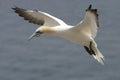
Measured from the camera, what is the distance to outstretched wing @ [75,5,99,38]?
1505 cm

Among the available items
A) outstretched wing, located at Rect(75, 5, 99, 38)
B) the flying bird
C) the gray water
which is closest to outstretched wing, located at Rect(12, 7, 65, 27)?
the flying bird

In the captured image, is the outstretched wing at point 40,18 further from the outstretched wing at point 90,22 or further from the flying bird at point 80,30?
the outstretched wing at point 90,22

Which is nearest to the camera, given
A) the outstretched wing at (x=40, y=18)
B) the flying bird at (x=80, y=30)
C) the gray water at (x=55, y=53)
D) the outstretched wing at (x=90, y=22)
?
the outstretched wing at (x=90, y=22)

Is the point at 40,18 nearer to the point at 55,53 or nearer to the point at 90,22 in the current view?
the point at 90,22

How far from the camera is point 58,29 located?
15828mm

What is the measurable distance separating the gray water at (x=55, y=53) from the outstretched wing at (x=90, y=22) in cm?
1527

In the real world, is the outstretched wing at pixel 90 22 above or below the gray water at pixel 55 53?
below

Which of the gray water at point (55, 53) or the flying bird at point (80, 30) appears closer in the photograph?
the flying bird at point (80, 30)

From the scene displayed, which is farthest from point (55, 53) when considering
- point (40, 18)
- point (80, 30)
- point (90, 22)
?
point (90, 22)

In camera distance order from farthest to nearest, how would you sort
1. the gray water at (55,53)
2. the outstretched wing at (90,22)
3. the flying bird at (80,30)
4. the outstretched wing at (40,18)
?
the gray water at (55,53)
the outstretched wing at (40,18)
the flying bird at (80,30)
the outstretched wing at (90,22)

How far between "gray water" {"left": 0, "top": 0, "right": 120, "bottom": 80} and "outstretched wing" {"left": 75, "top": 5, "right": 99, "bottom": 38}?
50.1 ft

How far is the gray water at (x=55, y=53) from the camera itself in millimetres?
31953

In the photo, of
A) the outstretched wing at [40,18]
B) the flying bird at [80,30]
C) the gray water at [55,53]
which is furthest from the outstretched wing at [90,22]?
the gray water at [55,53]

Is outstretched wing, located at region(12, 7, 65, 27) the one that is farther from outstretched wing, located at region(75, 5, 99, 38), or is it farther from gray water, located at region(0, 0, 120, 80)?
gray water, located at region(0, 0, 120, 80)
